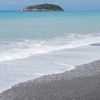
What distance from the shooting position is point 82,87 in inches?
377

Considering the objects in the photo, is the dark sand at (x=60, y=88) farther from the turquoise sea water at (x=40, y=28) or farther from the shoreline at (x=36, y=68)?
the turquoise sea water at (x=40, y=28)

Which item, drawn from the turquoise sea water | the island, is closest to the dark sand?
the turquoise sea water

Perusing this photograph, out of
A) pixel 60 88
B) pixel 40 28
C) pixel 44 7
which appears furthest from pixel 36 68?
pixel 44 7

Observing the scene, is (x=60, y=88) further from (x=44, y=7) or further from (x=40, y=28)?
(x=44, y=7)

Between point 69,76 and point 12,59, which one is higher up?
point 69,76

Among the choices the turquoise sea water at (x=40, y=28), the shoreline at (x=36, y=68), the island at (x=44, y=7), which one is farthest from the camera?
the island at (x=44, y=7)

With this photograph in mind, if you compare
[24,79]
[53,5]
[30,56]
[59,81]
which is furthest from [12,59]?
[53,5]

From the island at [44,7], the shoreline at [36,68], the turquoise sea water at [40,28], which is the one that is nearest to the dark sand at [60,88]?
the shoreline at [36,68]

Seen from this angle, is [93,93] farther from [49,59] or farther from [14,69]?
[49,59]

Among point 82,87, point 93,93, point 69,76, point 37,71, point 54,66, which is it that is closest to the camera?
point 93,93

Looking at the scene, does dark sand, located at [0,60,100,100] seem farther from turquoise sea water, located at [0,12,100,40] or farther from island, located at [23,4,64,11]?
island, located at [23,4,64,11]

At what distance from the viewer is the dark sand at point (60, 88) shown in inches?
347

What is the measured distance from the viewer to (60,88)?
9594 millimetres

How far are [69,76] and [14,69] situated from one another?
2.53 m
